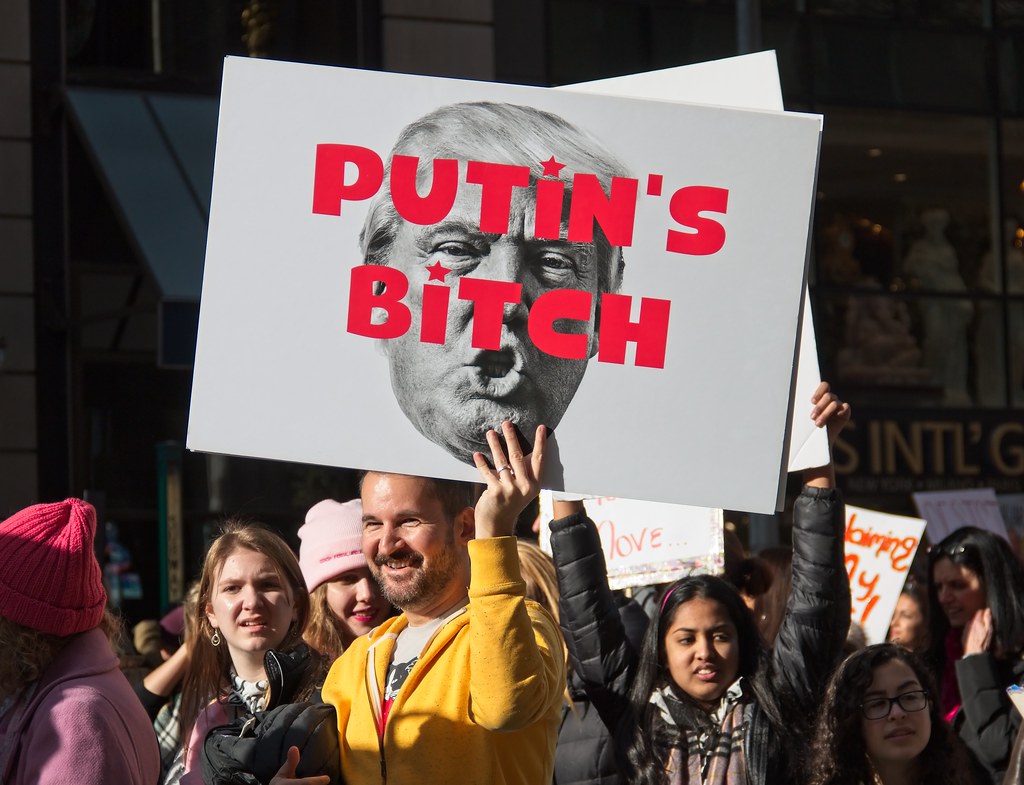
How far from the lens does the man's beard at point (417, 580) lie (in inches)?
126

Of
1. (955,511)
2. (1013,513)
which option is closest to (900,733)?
(955,511)

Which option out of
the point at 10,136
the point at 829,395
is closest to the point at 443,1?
the point at 10,136

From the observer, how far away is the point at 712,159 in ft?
11.3

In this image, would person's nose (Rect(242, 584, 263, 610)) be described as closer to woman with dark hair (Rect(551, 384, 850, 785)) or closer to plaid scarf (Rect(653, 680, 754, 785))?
woman with dark hair (Rect(551, 384, 850, 785))

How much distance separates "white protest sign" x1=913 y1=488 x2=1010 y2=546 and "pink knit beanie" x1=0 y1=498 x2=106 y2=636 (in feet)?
23.2

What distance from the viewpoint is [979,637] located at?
18.7 feet

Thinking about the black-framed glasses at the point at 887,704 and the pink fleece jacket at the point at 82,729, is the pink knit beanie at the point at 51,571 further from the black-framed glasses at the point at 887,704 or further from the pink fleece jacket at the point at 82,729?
the black-framed glasses at the point at 887,704

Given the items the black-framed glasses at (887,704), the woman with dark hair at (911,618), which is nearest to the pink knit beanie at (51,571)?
the black-framed glasses at (887,704)

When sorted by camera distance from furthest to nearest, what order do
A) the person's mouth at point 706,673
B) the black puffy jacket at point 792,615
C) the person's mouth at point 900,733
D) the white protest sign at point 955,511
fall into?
1. the white protest sign at point 955,511
2. the person's mouth at point 706,673
3. the person's mouth at point 900,733
4. the black puffy jacket at point 792,615

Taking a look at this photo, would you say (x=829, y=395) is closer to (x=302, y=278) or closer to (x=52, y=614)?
(x=302, y=278)

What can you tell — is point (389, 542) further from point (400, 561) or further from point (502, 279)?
point (502, 279)

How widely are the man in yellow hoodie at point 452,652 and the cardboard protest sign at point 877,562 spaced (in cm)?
382

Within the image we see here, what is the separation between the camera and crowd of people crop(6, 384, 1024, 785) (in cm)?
304

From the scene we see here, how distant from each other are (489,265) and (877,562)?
13.3 feet
